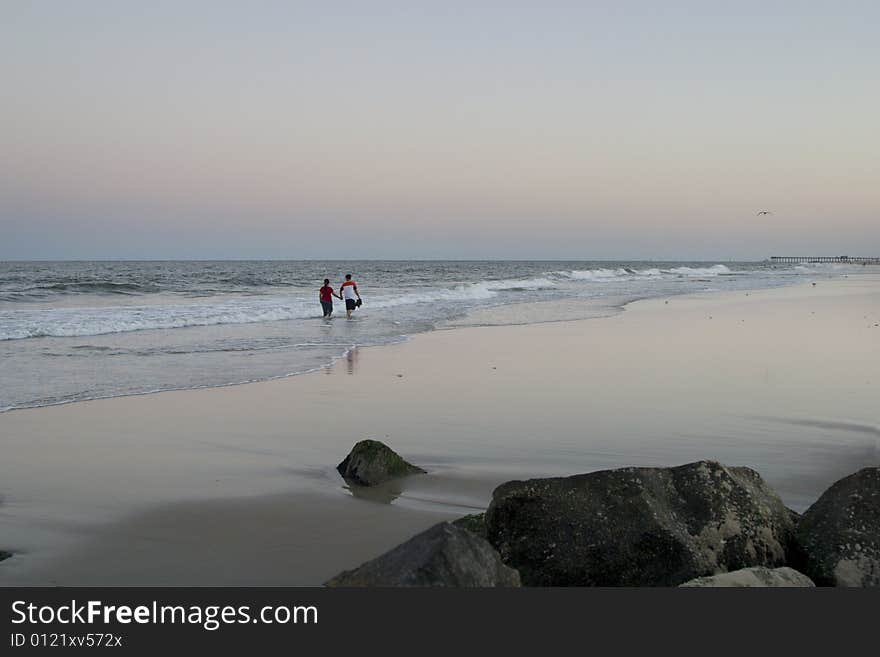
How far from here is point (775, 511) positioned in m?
4.47

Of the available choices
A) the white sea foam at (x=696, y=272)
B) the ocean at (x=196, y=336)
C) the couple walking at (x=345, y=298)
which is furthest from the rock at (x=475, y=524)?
the white sea foam at (x=696, y=272)

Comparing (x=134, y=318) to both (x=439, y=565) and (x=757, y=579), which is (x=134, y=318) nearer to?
(x=439, y=565)

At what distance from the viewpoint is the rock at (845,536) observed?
4062mm

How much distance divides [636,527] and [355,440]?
403cm

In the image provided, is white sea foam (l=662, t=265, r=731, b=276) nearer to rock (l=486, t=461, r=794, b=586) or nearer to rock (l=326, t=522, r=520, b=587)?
rock (l=486, t=461, r=794, b=586)

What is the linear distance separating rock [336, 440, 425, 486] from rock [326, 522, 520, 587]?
2.66m

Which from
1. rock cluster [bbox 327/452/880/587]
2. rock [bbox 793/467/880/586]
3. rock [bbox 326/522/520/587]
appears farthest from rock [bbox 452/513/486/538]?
rock [bbox 793/467/880/586]

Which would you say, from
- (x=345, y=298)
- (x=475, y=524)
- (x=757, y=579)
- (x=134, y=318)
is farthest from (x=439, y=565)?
(x=345, y=298)

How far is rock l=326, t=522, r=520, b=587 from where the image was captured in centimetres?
327

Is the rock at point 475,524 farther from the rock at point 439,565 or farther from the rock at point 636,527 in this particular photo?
the rock at point 439,565

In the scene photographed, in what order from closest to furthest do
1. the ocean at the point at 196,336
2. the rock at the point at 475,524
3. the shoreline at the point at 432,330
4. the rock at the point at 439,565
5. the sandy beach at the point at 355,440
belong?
the rock at the point at 439,565
the rock at the point at 475,524
the sandy beach at the point at 355,440
the shoreline at the point at 432,330
the ocean at the point at 196,336

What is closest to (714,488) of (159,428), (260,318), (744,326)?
(159,428)

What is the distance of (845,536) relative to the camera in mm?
4184

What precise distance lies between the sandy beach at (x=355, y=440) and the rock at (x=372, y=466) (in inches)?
5.2
